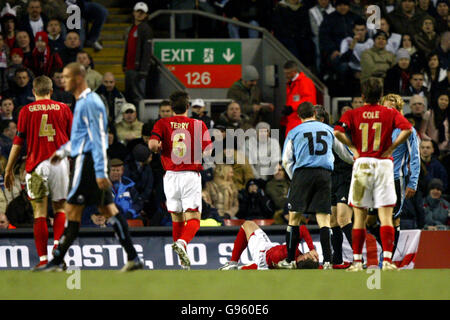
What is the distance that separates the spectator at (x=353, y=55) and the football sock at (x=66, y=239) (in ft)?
32.3

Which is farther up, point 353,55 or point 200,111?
point 353,55

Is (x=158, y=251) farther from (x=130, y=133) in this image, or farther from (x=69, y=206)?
(x=69, y=206)

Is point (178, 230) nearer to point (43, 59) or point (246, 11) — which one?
point (43, 59)

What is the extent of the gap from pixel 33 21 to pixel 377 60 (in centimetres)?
625

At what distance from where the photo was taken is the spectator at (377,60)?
18562 mm

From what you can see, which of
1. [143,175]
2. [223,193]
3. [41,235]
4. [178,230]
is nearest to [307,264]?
[178,230]

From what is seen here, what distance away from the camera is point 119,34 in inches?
820

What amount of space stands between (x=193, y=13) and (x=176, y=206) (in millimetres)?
8608

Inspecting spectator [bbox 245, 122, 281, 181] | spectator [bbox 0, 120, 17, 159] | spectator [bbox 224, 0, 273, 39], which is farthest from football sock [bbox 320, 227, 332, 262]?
spectator [bbox 224, 0, 273, 39]

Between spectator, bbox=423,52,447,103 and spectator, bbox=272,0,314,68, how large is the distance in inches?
90.1

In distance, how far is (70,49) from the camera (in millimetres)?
17656

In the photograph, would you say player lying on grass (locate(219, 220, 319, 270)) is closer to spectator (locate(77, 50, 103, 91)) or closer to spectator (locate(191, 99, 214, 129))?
spectator (locate(191, 99, 214, 129))

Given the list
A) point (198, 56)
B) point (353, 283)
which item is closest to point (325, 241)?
point (353, 283)

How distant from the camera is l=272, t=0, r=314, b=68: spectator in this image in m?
19.8
